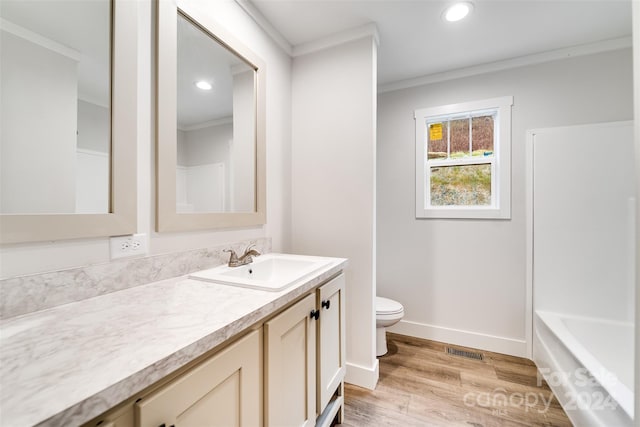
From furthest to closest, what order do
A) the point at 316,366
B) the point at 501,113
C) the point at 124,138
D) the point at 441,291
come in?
the point at 441,291
the point at 501,113
the point at 316,366
the point at 124,138

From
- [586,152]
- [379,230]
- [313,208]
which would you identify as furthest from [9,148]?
[586,152]

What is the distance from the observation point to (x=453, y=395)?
66.8 inches

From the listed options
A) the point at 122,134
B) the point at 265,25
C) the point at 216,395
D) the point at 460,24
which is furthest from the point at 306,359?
the point at 460,24

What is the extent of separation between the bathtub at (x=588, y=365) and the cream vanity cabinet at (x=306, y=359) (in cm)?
125

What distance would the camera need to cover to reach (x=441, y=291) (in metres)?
2.42

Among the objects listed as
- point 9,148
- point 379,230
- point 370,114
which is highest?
point 370,114

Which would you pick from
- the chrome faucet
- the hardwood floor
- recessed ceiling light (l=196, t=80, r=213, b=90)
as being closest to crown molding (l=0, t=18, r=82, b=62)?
recessed ceiling light (l=196, t=80, r=213, b=90)

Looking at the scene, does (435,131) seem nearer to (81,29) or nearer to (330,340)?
(330,340)

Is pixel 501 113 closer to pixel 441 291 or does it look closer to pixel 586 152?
pixel 586 152

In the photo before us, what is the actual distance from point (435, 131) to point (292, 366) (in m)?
2.43

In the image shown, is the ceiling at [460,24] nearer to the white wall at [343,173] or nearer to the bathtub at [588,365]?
the white wall at [343,173]

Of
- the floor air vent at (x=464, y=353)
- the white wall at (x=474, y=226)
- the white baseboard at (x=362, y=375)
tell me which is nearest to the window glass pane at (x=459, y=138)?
the white wall at (x=474, y=226)

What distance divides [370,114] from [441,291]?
1.76m

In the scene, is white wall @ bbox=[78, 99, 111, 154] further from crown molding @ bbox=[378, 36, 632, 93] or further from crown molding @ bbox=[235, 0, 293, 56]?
crown molding @ bbox=[378, 36, 632, 93]
